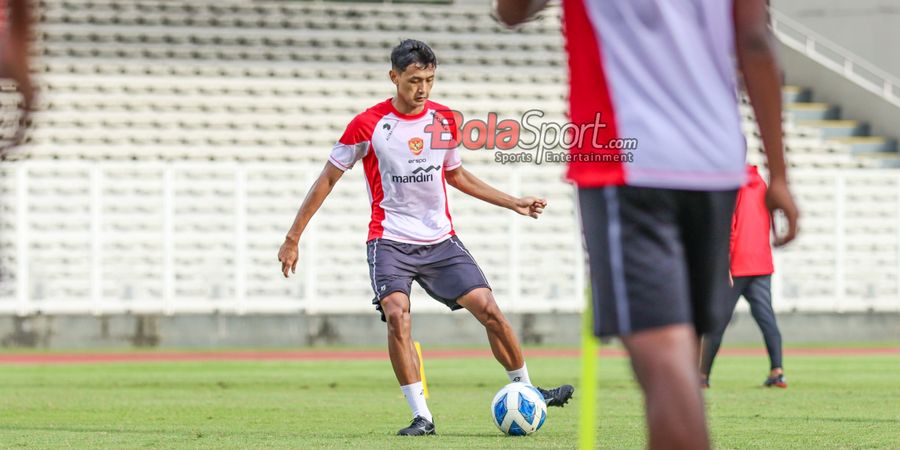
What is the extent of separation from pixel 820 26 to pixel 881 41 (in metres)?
1.24

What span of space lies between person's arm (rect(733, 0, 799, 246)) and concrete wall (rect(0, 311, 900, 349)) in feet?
60.8

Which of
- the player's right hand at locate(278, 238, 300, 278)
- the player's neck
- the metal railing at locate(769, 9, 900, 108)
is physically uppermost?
the metal railing at locate(769, 9, 900, 108)

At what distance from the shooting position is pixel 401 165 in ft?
30.0

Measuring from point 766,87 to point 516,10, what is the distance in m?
0.63

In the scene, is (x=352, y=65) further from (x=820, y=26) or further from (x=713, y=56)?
(x=713, y=56)

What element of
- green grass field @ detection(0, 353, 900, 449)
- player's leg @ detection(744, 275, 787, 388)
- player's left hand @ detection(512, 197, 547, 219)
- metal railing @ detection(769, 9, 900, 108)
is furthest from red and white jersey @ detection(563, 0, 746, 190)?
metal railing @ detection(769, 9, 900, 108)

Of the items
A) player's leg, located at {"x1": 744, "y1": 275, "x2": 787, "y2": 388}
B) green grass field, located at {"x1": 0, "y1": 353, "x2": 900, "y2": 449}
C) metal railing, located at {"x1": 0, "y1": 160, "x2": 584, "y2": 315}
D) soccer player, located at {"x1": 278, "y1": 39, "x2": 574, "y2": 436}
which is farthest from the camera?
metal railing, located at {"x1": 0, "y1": 160, "x2": 584, "y2": 315}

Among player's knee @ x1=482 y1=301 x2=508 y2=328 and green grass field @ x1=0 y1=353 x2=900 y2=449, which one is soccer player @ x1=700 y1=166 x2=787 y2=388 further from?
player's knee @ x1=482 y1=301 x2=508 y2=328

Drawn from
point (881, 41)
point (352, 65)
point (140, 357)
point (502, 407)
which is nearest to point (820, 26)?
point (881, 41)

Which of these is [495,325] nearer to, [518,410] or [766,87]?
[518,410]

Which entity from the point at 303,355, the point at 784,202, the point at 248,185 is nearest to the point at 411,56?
the point at 784,202

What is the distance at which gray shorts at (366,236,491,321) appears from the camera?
8992 millimetres

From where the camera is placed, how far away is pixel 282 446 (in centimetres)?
807

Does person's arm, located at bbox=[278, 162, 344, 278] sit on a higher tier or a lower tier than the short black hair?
lower
